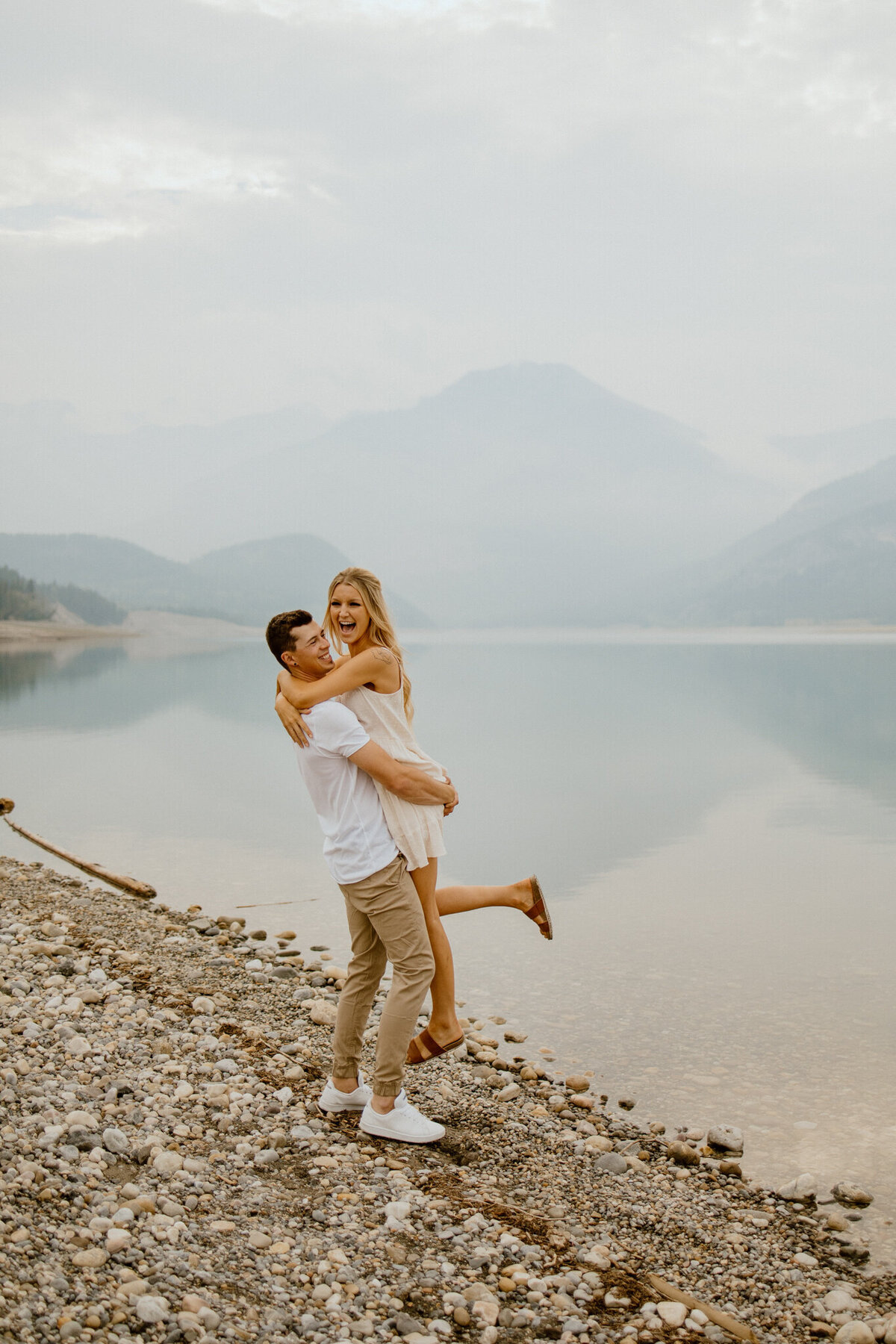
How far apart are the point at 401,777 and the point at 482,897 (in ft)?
5.77

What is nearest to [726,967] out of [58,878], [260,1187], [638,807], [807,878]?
[807,878]

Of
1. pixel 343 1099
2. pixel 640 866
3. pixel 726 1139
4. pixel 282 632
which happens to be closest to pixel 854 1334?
pixel 726 1139

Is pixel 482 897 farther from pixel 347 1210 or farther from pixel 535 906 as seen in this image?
pixel 347 1210

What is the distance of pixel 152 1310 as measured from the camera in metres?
3.37

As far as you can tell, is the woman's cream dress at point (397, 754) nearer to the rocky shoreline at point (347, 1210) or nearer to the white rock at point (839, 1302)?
the rocky shoreline at point (347, 1210)

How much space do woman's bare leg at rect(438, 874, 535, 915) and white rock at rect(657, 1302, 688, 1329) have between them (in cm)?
246

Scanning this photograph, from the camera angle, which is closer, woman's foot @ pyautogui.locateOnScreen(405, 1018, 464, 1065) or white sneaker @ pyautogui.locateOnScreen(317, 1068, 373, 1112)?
white sneaker @ pyautogui.locateOnScreen(317, 1068, 373, 1112)

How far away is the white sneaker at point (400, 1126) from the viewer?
475cm

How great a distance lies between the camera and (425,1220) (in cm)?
409

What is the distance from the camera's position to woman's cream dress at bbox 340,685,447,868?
4.74 meters

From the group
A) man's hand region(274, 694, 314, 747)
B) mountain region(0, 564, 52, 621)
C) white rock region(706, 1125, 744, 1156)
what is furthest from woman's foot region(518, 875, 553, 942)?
mountain region(0, 564, 52, 621)

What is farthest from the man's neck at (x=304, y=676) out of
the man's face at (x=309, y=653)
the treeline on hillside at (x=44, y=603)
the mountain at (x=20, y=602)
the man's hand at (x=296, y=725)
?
the treeline on hillside at (x=44, y=603)

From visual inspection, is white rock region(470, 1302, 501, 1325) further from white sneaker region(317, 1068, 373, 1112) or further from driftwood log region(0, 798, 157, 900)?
driftwood log region(0, 798, 157, 900)

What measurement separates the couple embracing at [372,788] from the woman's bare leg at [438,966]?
0.12 metres
